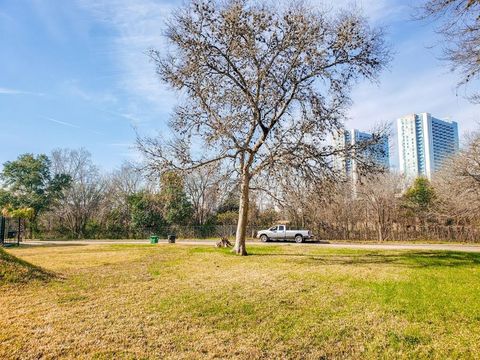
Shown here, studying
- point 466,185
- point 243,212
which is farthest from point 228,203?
point 466,185

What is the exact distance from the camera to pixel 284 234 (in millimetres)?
28312

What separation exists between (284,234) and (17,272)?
74.2 ft

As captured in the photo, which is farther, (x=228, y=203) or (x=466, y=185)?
(x=466, y=185)

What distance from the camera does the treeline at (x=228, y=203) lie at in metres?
14.7

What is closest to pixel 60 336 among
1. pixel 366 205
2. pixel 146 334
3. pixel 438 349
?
pixel 146 334

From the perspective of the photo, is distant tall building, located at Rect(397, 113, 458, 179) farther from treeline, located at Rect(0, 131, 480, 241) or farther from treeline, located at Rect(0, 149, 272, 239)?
treeline, located at Rect(0, 149, 272, 239)

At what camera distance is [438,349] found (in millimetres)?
4754

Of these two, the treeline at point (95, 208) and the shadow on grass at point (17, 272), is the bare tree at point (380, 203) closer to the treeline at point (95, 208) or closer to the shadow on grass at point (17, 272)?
the treeline at point (95, 208)

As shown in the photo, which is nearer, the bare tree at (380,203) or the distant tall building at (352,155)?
the distant tall building at (352,155)

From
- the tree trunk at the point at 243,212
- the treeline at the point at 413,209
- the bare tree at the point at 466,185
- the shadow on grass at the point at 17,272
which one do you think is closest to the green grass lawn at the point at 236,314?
the shadow on grass at the point at 17,272

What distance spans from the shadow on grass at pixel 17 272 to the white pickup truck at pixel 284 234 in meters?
21.2

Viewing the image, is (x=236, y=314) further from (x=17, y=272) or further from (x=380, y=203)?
(x=380, y=203)

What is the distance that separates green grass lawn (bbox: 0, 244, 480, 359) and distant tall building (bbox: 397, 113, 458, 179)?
34.1 meters

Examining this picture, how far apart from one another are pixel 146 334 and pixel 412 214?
3141 centimetres
